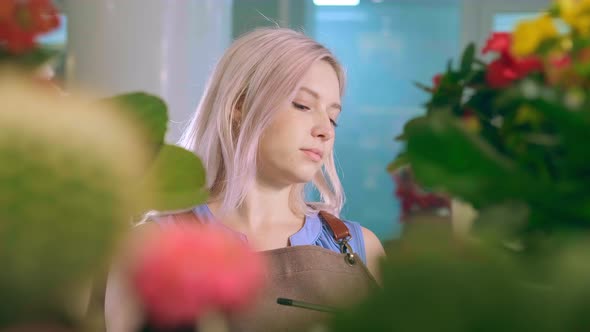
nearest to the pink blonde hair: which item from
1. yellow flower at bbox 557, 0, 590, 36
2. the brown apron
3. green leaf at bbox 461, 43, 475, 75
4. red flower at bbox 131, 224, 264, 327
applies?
the brown apron

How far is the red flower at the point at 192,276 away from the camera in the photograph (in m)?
0.08

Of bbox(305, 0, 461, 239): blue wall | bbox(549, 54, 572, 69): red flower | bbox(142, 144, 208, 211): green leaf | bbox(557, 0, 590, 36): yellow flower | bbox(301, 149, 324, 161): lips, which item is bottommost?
bbox(305, 0, 461, 239): blue wall

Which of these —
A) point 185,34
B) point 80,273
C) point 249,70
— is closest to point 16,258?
point 80,273

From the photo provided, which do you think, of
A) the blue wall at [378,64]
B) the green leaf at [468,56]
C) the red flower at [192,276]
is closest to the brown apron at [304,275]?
the green leaf at [468,56]

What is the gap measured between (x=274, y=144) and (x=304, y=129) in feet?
0.18

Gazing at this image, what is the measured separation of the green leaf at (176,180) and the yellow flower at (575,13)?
0.14m

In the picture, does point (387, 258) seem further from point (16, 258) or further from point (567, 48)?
point (567, 48)

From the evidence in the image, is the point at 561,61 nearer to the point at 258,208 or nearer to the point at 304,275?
the point at 304,275

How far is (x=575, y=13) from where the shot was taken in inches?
8.7

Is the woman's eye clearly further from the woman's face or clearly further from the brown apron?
the brown apron

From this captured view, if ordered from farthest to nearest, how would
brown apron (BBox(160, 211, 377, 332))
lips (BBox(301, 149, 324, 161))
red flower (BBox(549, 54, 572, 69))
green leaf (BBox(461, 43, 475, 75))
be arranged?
lips (BBox(301, 149, 324, 161)) → brown apron (BBox(160, 211, 377, 332)) → green leaf (BBox(461, 43, 475, 75)) → red flower (BBox(549, 54, 572, 69))

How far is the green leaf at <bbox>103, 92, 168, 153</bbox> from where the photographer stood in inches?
4.6

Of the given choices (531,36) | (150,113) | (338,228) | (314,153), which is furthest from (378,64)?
(150,113)

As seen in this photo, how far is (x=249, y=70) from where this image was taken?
3.84ft
